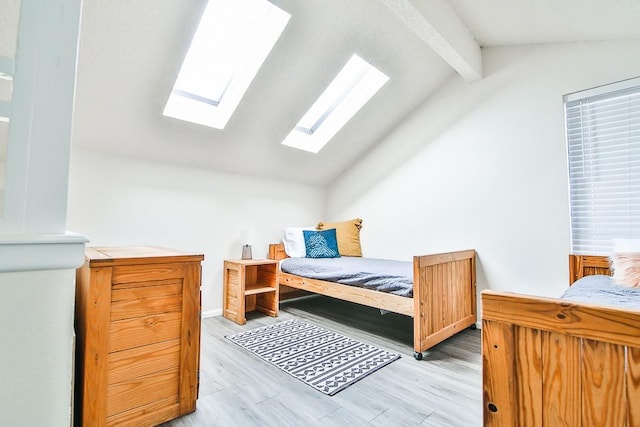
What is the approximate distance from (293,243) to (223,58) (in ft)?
7.01

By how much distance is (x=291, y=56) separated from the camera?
2.42 metres

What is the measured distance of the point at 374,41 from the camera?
8.31 feet

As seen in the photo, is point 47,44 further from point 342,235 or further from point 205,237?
point 342,235

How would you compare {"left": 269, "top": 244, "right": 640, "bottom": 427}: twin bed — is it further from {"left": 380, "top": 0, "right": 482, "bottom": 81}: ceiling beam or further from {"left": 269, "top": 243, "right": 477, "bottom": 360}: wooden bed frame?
{"left": 380, "top": 0, "right": 482, "bottom": 81}: ceiling beam

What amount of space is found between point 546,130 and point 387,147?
1587mm

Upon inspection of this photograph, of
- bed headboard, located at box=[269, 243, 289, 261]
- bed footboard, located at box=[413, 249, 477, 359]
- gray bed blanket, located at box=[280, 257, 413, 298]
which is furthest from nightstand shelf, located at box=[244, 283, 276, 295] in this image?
bed footboard, located at box=[413, 249, 477, 359]

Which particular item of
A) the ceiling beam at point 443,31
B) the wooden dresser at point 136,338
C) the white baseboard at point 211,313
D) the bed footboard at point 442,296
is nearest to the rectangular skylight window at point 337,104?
the ceiling beam at point 443,31

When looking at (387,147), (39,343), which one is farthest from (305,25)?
(39,343)

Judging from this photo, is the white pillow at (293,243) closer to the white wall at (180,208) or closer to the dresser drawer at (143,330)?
the white wall at (180,208)

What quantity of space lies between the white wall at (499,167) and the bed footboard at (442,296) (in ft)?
0.73

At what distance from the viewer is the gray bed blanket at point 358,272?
2.44 meters

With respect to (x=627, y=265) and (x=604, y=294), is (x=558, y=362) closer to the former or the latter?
(x=604, y=294)

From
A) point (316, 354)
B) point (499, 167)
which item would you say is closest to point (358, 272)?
point (316, 354)

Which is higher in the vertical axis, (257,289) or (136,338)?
(136,338)
